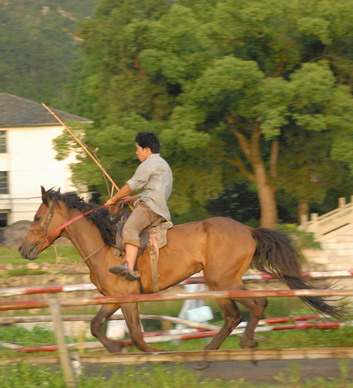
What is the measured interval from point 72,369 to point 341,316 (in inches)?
125

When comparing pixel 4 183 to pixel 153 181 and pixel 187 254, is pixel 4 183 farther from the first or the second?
pixel 187 254

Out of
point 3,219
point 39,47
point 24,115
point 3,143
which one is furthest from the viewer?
point 39,47

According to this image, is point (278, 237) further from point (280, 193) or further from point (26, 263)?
point (280, 193)

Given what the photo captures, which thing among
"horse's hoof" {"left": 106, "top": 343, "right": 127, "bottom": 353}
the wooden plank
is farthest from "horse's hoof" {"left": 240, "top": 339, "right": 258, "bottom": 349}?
the wooden plank

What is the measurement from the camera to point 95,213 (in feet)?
Answer: 29.1

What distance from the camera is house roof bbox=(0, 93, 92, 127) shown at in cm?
4078

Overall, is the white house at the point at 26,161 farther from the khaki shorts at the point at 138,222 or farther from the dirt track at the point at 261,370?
the dirt track at the point at 261,370

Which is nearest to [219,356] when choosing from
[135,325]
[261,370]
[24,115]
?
[261,370]

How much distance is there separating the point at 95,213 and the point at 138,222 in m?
0.62

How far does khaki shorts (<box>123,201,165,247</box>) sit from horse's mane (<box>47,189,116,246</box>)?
34 cm

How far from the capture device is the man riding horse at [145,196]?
8.41m

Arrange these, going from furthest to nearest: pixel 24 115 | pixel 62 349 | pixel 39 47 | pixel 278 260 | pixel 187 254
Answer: pixel 39 47 → pixel 24 115 → pixel 278 260 → pixel 187 254 → pixel 62 349

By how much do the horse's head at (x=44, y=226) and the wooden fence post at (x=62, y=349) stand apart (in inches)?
91.0

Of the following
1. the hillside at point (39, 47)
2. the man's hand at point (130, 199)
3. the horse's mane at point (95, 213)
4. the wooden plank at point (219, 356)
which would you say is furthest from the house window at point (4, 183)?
the wooden plank at point (219, 356)
